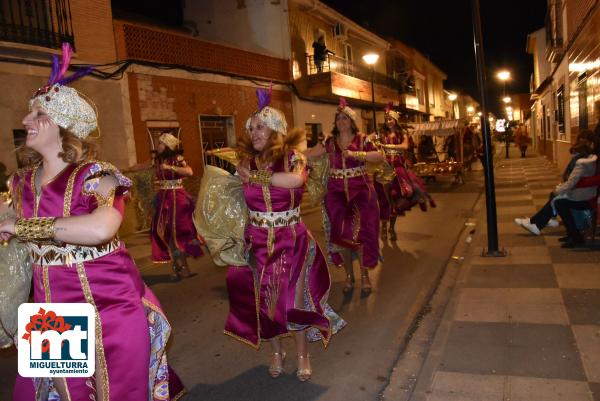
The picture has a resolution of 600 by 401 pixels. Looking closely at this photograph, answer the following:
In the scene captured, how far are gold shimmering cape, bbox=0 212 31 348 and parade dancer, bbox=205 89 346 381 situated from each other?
1.48 metres

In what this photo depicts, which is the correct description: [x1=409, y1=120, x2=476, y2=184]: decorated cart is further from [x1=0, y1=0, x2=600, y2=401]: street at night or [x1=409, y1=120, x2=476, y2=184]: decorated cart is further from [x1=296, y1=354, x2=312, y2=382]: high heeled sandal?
[x1=296, y1=354, x2=312, y2=382]: high heeled sandal

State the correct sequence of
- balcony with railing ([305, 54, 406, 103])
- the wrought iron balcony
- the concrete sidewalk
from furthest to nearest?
the wrought iron balcony < balcony with railing ([305, 54, 406, 103]) < the concrete sidewalk

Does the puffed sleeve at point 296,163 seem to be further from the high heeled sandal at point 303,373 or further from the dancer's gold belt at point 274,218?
the high heeled sandal at point 303,373

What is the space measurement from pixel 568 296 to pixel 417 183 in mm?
4420

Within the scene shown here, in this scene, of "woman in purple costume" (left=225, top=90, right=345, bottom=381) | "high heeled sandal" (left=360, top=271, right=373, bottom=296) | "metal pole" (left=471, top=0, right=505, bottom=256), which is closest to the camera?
"woman in purple costume" (left=225, top=90, right=345, bottom=381)

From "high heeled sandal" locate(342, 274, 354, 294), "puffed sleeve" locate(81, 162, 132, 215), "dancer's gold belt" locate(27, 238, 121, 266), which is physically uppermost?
"puffed sleeve" locate(81, 162, 132, 215)

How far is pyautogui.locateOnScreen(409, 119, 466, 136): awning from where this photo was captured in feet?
63.3

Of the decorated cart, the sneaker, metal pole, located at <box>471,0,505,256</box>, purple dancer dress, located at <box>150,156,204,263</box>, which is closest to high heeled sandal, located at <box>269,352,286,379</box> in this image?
purple dancer dress, located at <box>150,156,204,263</box>

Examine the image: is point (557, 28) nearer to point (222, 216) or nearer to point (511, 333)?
point (511, 333)

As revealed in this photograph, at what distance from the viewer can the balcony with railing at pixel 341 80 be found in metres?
21.8

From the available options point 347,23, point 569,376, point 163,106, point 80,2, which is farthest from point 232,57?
point 569,376

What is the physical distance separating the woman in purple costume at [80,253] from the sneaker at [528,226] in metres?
7.15

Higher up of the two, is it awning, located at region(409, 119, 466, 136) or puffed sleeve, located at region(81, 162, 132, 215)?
awning, located at region(409, 119, 466, 136)

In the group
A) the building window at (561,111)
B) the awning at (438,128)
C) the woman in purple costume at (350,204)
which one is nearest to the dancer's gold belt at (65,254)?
the woman in purple costume at (350,204)
